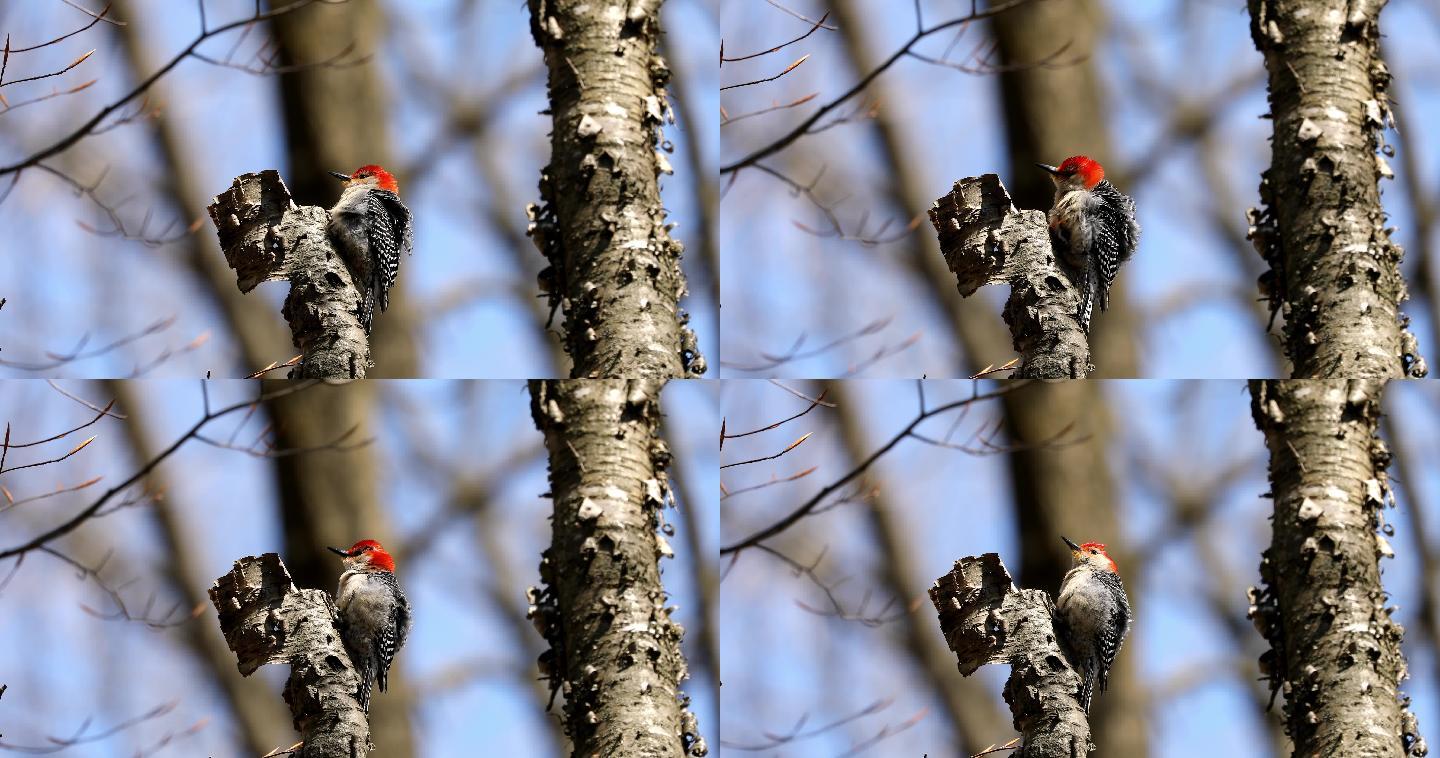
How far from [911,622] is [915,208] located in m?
2.29

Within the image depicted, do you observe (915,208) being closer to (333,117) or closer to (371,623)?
(333,117)

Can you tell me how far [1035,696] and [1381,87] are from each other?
223 centimetres

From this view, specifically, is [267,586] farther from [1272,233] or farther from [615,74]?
[1272,233]

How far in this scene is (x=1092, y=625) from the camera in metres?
4.39

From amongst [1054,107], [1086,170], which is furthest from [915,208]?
[1086,170]

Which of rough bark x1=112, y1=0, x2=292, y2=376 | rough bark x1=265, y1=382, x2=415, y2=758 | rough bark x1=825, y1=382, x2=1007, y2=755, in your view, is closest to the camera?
rough bark x1=265, y1=382, x2=415, y2=758

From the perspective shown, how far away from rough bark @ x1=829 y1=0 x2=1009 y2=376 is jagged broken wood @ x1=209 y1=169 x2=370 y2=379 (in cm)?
424

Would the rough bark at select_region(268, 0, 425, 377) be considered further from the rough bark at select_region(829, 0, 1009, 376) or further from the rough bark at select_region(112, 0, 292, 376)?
the rough bark at select_region(829, 0, 1009, 376)

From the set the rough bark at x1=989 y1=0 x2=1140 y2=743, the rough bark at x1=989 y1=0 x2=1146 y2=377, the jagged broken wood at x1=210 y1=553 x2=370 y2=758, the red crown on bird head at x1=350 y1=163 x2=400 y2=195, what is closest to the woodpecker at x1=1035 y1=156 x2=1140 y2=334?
the rough bark at x1=989 y1=0 x2=1140 y2=743

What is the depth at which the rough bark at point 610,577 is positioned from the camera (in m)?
3.66

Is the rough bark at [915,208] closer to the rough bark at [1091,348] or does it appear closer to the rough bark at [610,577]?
the rough bark at [1091,348]

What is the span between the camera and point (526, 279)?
28.8 feet

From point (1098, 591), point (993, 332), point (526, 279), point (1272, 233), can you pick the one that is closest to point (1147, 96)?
point (993, 332)

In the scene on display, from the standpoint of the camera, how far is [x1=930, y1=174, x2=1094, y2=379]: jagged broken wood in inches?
171
